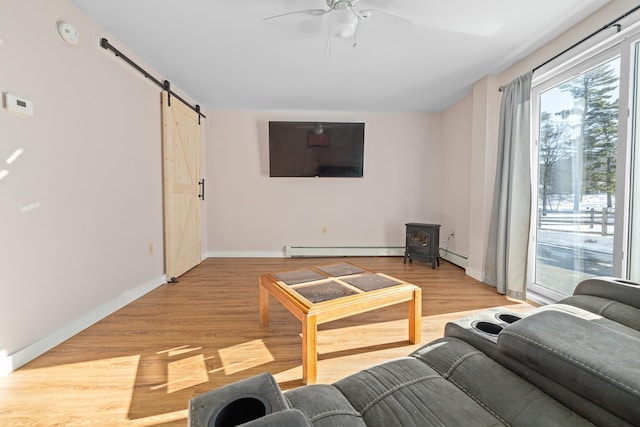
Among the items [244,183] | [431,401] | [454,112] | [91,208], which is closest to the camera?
[431,401]

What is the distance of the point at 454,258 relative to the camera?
4.40 m

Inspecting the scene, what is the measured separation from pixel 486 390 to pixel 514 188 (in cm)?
276

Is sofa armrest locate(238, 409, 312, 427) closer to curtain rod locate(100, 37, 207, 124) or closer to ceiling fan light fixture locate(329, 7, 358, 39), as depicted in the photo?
ceiling fan light fixture locate(329, 7, 358, 39)

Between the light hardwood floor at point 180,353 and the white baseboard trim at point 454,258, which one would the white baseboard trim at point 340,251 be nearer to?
the white baseboard trim at point 454,258

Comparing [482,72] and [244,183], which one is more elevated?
[482,72]

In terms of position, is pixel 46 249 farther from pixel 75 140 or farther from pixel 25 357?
pixel 75 140

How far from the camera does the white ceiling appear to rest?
2.18 metres

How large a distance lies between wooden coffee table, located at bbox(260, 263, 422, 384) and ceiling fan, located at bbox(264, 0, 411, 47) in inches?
77.4

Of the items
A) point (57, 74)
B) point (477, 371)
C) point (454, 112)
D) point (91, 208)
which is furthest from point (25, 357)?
point (454, 112)

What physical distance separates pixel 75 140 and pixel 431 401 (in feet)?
9.58

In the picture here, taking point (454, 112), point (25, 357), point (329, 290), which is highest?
point (454, 112)

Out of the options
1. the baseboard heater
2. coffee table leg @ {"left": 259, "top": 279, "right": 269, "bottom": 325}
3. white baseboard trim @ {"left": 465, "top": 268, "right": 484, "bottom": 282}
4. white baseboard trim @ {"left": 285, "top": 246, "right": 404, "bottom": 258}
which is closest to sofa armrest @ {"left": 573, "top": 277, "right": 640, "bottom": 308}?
coffee table leg @ {"left": 259, "top": 279, "right": 269, "bottom": 325}

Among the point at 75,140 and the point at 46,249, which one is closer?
the point at 46,249

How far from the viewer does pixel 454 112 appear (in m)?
4.49
